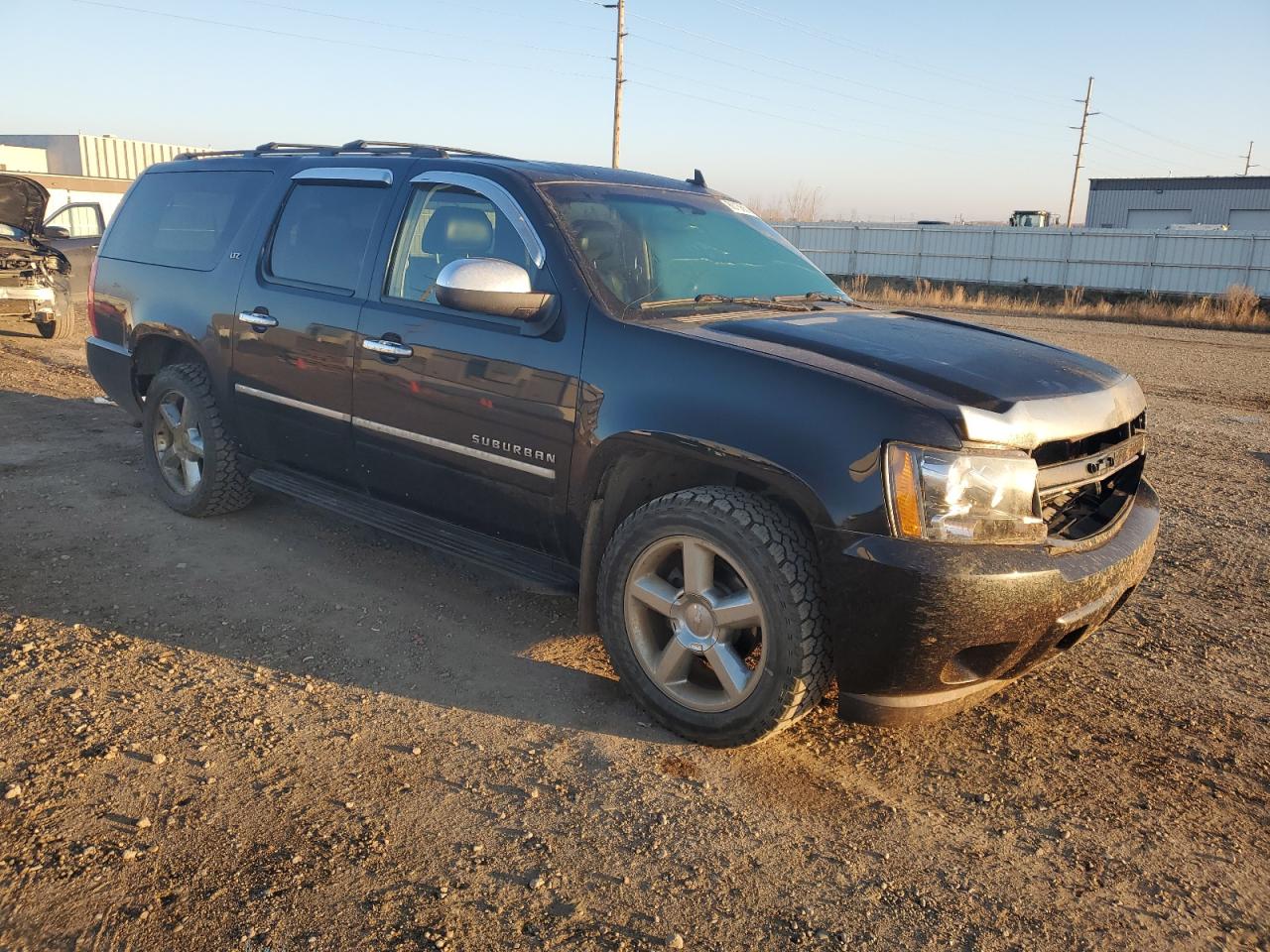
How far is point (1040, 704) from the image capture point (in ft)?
11.8

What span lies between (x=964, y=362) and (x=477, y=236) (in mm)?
1974

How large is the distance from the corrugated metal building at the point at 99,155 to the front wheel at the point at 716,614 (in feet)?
212

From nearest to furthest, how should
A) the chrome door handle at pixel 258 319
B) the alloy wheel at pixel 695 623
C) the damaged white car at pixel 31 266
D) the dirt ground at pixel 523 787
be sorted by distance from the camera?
the dirt ground at pixel 523 787 < the alloy wheel at pixel 695 623 < the chrome door handle at pixel 258 319 < the damaged white car at pixel 31 266

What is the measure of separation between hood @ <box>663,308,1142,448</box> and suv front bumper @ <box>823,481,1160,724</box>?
0.38 meters

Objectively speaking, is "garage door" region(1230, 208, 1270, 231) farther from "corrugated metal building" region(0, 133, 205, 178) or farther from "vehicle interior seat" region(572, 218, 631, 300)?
"corrugated metal building" region(0, 133, 205, 178)

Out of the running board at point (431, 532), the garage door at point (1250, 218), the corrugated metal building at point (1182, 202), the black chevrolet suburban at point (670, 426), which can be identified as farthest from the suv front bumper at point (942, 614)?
the garage door at point (1250, 218)

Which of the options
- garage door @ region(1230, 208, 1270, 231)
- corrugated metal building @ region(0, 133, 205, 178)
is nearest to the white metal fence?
garage door @ region(1230, 208, 1270, 231)

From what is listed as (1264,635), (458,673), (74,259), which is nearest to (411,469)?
A: (458,673)

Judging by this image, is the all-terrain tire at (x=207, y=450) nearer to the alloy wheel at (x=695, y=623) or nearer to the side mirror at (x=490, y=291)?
the side mirror at (x=490, y=291)

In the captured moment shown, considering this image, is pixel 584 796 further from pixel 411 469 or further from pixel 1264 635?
pixel 1264 635

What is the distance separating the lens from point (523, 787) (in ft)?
9.70

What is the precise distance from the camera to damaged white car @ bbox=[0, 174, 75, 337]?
37.6 ft

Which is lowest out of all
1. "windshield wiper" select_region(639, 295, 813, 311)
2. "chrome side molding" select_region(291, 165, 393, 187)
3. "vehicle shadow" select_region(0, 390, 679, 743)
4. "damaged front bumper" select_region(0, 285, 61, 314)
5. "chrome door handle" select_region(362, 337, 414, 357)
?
"vehicle shadow" select_region(0, 390, 679, 743)

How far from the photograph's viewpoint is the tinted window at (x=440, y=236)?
153 inches
